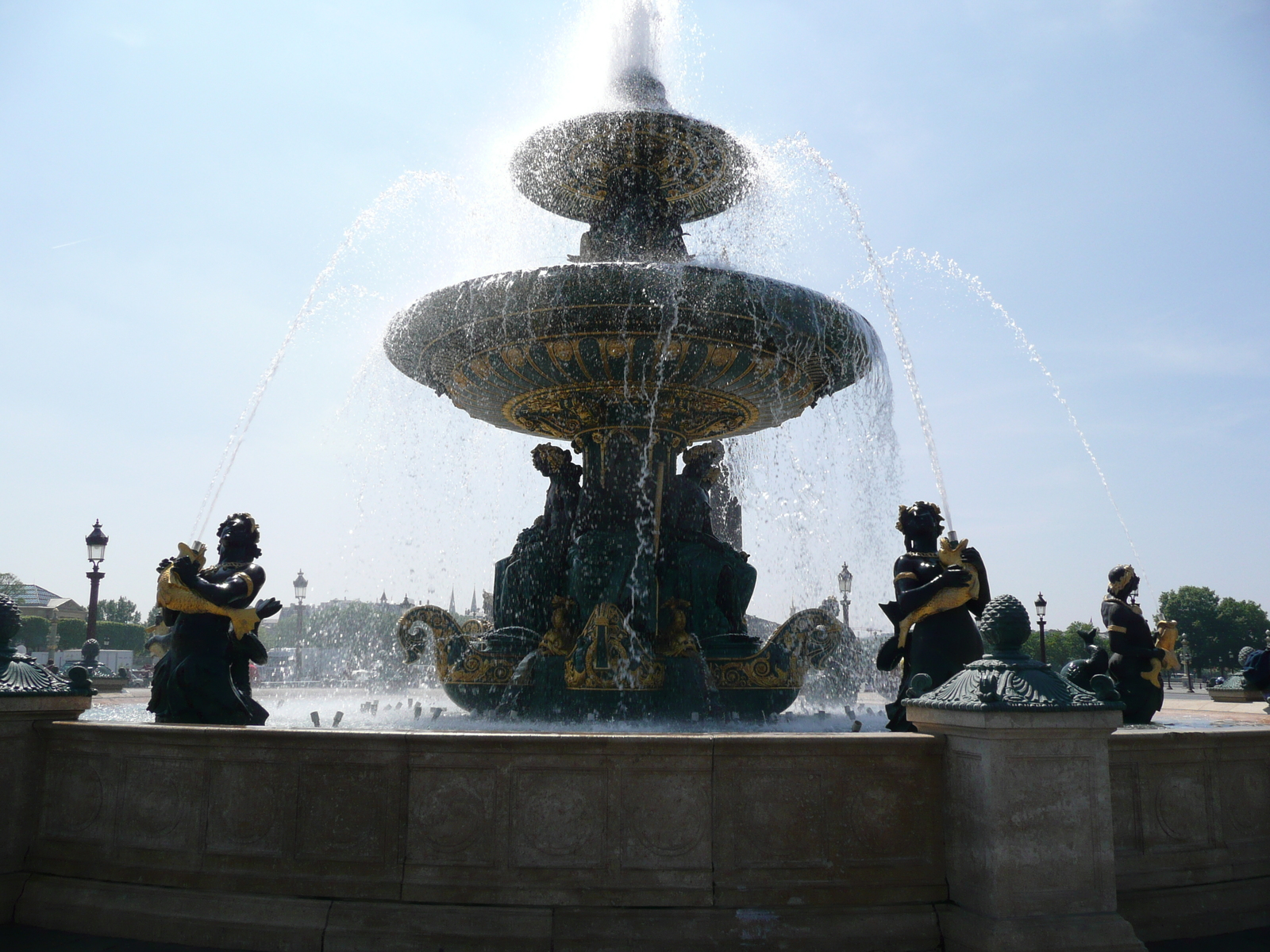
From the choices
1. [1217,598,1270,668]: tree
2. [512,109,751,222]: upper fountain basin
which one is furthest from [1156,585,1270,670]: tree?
[512,109,751,222]: upper fountain basin

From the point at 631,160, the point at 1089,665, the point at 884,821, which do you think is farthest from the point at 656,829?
the point at 631,160

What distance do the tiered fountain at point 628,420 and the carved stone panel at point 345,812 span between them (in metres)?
4.28

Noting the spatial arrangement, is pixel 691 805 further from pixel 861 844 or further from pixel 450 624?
pixel 450 624

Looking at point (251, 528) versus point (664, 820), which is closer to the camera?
point (664, 820)

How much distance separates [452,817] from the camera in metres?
4.20

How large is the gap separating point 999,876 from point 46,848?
431cm

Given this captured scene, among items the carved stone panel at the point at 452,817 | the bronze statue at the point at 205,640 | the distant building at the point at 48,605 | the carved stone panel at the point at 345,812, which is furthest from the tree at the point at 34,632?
the carved stone panel at the point at 452,817

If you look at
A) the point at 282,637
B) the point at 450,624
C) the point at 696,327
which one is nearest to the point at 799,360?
the point at 696,327

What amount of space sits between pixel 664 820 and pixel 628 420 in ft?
19.8

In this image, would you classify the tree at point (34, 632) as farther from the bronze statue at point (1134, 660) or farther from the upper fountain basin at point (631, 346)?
the bronze statue at point (1134, 660)

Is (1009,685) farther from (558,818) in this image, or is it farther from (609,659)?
(609,659)

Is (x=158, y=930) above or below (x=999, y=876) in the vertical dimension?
below

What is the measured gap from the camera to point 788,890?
416 cm

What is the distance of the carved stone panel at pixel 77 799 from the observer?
4.64 meters
